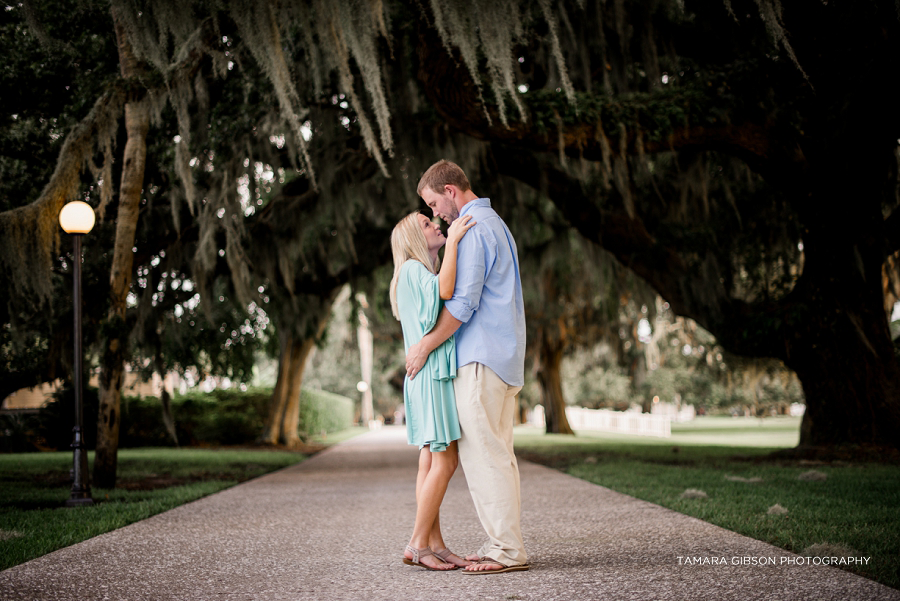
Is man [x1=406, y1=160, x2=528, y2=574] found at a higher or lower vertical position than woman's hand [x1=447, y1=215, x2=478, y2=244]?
lower

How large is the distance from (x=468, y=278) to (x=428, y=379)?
43cm

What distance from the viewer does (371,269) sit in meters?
11.2

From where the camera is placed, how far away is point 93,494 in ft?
18.7

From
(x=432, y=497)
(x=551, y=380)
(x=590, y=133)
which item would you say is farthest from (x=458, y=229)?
(x=551, y=380)

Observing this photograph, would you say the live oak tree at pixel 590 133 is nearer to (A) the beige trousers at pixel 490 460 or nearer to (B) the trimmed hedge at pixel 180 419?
(A) the beige trousers at pixel 490 460

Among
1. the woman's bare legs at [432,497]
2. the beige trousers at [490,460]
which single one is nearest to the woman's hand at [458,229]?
the beige trousers at [490,460]

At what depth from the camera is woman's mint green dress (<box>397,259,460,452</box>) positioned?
2697 mm

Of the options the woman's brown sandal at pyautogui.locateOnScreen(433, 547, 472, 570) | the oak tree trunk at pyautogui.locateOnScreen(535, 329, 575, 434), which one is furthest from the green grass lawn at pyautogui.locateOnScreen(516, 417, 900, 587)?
the oak tree trunk at pyautogui.locateOnScreen(535, 329, 575, 434)

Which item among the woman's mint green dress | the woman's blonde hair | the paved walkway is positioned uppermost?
the woman's blonde hair

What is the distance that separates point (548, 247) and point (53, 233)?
7.41 m

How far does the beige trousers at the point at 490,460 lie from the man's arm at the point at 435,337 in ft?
0.47

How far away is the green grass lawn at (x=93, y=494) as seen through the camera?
3.62m

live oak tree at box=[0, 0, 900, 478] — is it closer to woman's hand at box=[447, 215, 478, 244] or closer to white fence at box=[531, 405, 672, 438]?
woman's hand at box=[447, 215, 478, 244]

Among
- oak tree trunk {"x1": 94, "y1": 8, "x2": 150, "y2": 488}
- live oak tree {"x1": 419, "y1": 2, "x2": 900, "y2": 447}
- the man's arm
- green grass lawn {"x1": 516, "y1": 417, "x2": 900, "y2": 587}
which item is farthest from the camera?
live oak tree {"x1": 419, "y1": 2, "x2": 900, "y2": 447}
